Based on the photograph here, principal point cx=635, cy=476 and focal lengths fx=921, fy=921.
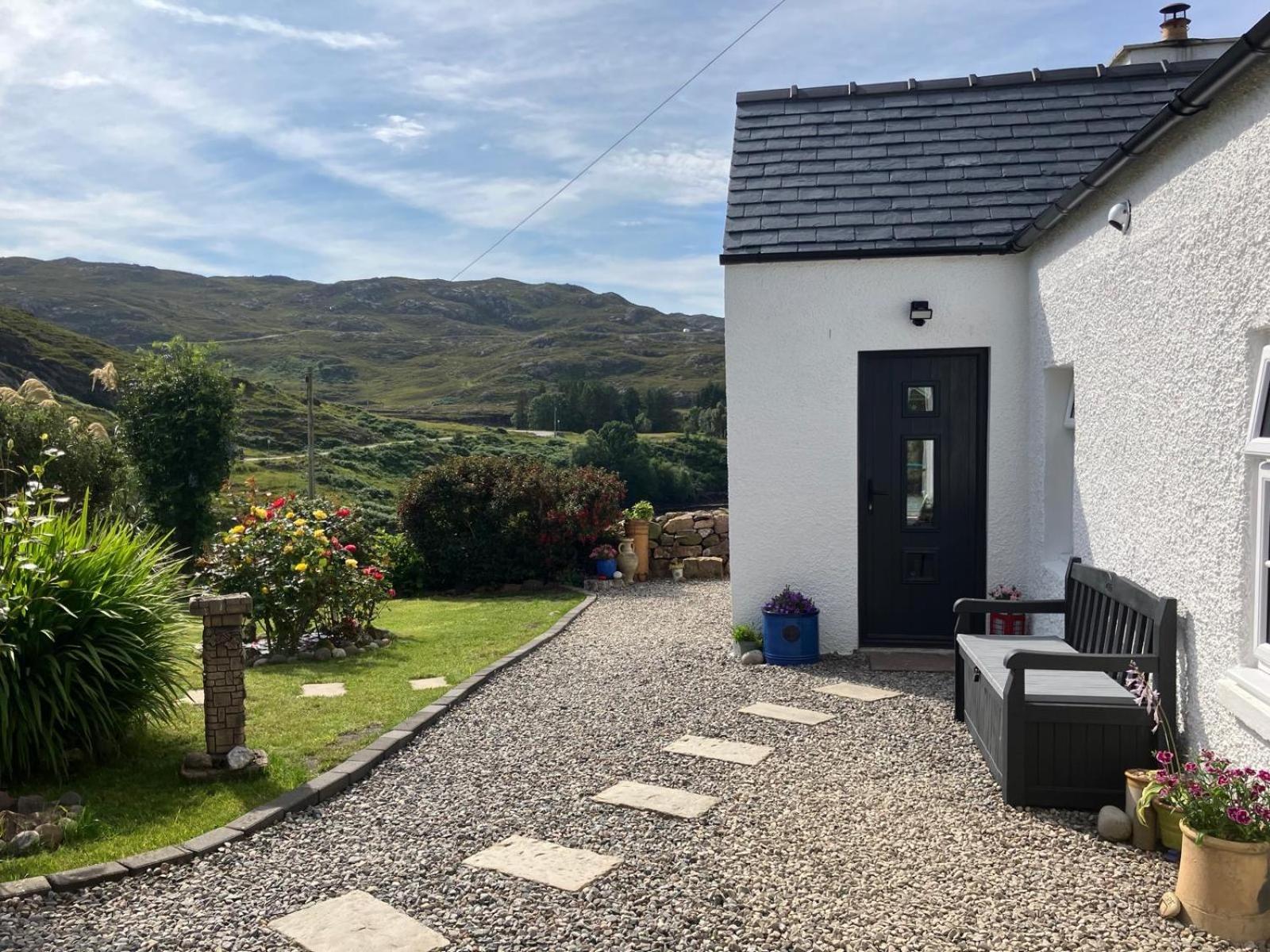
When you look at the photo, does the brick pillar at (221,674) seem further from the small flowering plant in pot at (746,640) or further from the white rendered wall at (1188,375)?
the white rendered wall at (1188,375)

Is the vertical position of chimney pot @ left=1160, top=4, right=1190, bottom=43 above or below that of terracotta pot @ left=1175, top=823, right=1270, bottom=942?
above

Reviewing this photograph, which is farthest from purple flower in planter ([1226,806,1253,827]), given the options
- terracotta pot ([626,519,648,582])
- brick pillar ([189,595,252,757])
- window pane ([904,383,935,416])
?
terracotta pot ([626,519,648,582])

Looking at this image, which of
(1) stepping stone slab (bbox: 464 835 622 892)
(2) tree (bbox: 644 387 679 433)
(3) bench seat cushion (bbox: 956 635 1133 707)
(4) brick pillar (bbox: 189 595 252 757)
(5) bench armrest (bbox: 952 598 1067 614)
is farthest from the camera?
(2) tree (bbox: 644 387 679 433)

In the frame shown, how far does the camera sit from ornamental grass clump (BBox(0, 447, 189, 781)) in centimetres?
448

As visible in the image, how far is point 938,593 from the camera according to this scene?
7523mm

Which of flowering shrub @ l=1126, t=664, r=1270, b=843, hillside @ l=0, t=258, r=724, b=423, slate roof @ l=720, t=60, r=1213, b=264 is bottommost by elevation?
flowering shrub @ l=1126, t=664, r=1270, b=843

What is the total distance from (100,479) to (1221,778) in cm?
1722

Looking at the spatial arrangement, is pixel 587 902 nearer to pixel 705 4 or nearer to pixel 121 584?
pixel 121 584

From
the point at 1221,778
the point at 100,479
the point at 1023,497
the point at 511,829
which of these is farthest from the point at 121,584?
the point at 100,479

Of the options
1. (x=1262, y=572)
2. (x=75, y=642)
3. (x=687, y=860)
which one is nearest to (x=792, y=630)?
(x=687, y=860)

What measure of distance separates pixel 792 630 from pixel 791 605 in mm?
194

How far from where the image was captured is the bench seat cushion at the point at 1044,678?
13.7ft

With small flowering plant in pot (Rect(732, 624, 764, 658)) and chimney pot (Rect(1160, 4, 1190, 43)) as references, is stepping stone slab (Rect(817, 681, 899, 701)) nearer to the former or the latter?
small flowering plant in pot (Rect(732, 624, 764, 658))

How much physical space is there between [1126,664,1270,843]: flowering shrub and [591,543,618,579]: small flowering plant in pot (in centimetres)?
983
